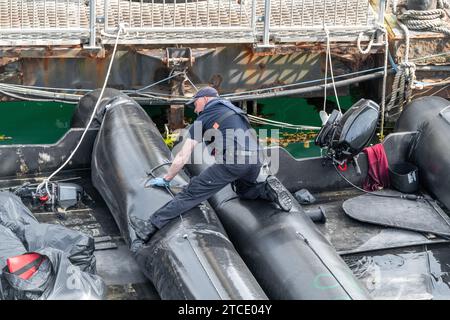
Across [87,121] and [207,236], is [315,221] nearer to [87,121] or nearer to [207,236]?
[207,236]

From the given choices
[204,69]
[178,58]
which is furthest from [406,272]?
[204,69]

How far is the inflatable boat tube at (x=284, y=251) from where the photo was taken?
8.08 m

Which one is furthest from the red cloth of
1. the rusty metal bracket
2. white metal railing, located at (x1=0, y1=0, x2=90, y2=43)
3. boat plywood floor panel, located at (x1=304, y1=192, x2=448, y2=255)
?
white metal railing, located at (x1=0, y1=0, x2=90, y2=43)

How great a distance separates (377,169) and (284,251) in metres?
2.57

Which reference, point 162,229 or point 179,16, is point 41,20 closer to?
point 179,16

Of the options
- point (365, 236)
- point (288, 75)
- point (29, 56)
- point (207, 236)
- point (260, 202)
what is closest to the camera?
point (207, 236)

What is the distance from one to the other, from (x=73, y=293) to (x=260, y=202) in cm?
205

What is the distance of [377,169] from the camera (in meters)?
10.8

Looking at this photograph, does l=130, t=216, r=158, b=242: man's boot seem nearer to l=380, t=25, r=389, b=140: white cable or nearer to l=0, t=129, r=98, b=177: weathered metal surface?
l=0, t=129, r=98, b=177: weathered metal surface

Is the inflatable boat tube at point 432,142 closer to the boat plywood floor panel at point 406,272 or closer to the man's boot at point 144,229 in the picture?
the boat plywood floor panel at point 406,272

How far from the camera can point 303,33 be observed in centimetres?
1293

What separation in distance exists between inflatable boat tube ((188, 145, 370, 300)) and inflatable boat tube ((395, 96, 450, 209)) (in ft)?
5.99

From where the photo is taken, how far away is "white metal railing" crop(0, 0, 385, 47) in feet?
40.8
